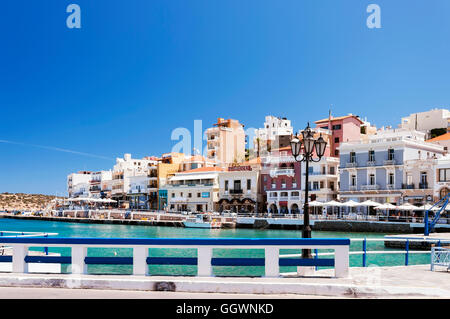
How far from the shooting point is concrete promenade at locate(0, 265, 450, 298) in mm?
8953

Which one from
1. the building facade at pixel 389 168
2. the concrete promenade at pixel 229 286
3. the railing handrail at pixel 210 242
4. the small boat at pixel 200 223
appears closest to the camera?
the concrete promenade at pixel 229 286

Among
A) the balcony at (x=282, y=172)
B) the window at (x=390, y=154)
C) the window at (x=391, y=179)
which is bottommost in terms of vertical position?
the window at (x=391, y=179)

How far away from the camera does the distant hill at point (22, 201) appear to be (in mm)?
151625

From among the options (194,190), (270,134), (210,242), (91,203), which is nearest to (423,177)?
(194,190)

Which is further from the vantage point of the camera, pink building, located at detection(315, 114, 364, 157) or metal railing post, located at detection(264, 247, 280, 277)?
pink building, located at detection(315, 114, 364, 157)

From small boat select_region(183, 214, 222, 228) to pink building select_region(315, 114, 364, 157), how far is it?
65.8 feet

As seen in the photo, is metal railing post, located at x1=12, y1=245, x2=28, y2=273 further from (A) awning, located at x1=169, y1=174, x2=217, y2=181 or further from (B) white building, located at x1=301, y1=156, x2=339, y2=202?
(A) awning, located at x1=169, y1=174, x2=217, y2=181

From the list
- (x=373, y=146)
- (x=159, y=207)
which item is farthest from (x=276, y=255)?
(x=159, y=207)

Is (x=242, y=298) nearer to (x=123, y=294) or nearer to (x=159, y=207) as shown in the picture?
(x=123, y=294)

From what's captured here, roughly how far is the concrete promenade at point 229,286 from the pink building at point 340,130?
62.2 metres

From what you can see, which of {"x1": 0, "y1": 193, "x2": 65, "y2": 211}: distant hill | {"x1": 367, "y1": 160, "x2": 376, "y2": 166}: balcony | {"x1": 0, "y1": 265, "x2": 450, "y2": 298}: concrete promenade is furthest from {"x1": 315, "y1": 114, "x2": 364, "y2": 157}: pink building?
{"x1": 0, "y1": 193, "x2": 65, "y2": 211}: distant hill

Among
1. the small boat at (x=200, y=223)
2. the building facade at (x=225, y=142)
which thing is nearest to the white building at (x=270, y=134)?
the building facade at (x=225, y=142)

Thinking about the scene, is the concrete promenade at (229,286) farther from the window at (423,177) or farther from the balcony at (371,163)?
the balcony at (371,163)
